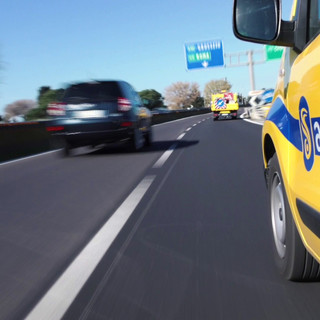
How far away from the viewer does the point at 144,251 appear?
3.71m

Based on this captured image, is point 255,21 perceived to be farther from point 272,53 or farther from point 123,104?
point 272,53

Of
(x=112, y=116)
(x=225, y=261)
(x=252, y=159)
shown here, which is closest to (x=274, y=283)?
(x=225, y=261)

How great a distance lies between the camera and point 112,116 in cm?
1047

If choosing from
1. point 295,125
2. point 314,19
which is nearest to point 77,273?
point 295,125

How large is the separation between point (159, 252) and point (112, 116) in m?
7.12

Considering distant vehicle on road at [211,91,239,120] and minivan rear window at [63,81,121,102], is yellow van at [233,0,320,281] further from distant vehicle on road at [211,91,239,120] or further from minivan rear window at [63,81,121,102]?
distant vehicle on road at [211,91,239,120]

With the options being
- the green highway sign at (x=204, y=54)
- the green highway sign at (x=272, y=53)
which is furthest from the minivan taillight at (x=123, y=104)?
the green highway sign at (x=204, y=54)

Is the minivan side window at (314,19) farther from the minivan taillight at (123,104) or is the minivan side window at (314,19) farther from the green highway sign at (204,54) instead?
the green highway sign at (204,54)

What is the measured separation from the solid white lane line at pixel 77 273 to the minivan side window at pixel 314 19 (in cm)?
214

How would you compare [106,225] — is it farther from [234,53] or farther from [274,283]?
[234,53]

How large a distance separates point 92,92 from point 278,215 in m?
8.03

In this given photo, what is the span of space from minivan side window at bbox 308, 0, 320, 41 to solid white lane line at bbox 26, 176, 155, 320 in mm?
2135

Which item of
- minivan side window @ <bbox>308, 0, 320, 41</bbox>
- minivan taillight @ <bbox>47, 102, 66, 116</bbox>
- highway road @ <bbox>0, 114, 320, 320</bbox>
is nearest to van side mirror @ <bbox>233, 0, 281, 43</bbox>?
minivan side window @ <bbox>308, 0, 320, 41</bbox>

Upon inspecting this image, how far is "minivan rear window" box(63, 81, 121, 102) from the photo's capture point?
10516 mm
